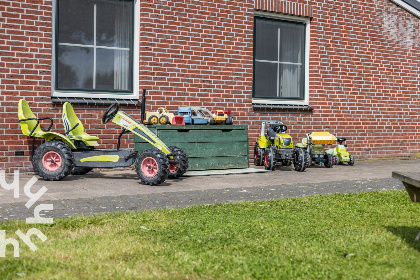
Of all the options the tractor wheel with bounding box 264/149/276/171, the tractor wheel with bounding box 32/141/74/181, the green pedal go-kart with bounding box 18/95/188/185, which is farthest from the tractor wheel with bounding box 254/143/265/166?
the tractor wheel with bounding box 32/141/74/181

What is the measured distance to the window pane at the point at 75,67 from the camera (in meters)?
8.73

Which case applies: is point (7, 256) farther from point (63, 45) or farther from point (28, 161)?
point (63, 45)

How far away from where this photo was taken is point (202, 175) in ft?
27.0

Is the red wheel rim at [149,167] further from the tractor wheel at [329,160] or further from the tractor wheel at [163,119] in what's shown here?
the tractor wheel at [329,160]

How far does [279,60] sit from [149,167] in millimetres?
5142

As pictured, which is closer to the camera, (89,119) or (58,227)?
(58,227)

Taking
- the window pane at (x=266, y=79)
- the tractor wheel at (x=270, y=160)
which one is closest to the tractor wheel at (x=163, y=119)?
the tractor wheel at (x=270, y=160)

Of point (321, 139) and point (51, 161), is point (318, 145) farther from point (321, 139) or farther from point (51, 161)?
point (51, 161)

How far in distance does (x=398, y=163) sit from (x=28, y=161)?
300 inches

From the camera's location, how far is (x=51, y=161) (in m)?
7.28

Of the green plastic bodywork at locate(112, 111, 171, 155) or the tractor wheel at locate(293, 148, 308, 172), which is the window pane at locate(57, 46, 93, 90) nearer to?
the green plastic bodywork at locate(112, 111, 171, 155)

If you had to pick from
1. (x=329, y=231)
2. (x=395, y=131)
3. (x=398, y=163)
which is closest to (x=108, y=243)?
(x=329, y=231)

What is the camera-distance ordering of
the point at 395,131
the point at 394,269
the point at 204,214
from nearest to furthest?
1. the point at 394,269
2. the point at 204,214
3. the point at 395,131

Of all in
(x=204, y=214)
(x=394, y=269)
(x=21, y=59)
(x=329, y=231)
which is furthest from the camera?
(x=21, y=59)
